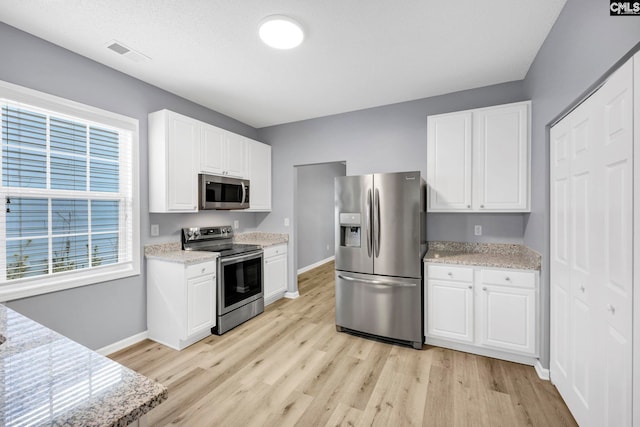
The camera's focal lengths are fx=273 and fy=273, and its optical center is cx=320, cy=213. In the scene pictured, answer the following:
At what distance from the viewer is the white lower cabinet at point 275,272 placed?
12.9 ft

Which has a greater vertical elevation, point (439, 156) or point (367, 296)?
point (439, 156)

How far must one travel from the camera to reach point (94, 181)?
103 inches

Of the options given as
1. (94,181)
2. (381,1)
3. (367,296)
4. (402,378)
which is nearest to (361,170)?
(367,296)

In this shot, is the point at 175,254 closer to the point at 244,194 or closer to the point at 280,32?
the point at 244,194

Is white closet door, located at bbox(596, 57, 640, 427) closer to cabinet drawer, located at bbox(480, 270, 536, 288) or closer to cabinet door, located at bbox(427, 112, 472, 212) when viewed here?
cabinet drawer, located at bbox(480, 270, 536, 288)

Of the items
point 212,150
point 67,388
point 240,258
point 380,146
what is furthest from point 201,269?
point 380,146

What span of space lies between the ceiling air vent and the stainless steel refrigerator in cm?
222

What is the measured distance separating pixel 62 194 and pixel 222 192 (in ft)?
5.09

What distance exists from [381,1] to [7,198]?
3.11m

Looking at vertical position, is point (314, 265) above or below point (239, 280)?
below

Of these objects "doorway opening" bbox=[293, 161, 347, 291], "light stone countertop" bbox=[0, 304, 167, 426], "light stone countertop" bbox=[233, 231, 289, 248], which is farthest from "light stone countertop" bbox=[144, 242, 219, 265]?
"doorway opening" bbox=[293, 161, 347, 291]

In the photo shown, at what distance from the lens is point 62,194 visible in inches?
93.2

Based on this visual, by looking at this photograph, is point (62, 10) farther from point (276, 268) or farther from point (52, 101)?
point (276, 268)

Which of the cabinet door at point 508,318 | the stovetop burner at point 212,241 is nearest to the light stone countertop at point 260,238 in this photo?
the stovetop burner at point 212,241
